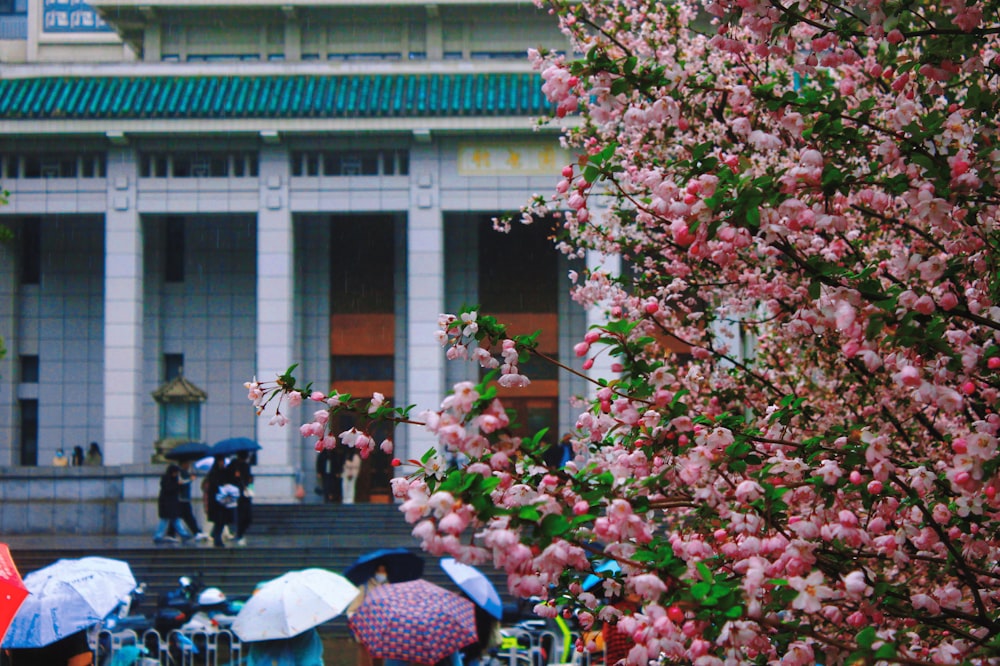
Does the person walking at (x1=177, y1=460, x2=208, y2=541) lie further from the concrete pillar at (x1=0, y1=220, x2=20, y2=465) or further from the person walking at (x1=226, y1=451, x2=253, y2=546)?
the concrete pillar at (x1=0, y1=220, x2=20, y2=465)

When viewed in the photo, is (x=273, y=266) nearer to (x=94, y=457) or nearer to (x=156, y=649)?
(x=94, y=457)

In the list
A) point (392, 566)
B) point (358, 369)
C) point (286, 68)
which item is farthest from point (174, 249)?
point (392, 566)

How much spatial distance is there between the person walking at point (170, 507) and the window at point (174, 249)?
12.7 metres

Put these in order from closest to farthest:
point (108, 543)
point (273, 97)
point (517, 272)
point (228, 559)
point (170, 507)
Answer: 1. point (228, 559)
2. point (108, 543)
3. point (170, 507)
4. point (273, 97)
5. point (517, 272)

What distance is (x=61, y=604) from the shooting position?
6.85 m

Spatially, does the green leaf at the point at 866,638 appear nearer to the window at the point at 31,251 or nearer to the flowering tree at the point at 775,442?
the flowering tree at the point at 775,442

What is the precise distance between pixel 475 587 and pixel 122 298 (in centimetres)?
2485

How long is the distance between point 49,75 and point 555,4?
2503cm

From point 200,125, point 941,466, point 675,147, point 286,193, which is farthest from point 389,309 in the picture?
point 941,466

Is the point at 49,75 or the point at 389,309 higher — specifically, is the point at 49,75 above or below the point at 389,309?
above

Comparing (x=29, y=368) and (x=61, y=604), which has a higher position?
(x=29, y=368)

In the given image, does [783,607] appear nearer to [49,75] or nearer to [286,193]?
[286,193]

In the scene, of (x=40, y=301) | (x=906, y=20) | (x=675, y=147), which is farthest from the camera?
(x=40, y=301)

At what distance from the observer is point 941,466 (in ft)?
16.4
